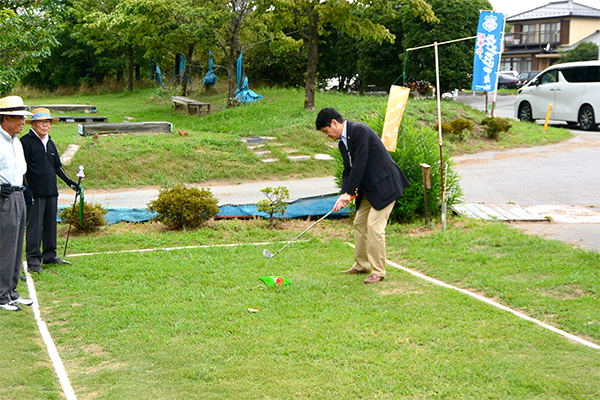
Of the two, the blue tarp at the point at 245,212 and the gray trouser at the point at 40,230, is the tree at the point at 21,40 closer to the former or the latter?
the blue tarp at the point at 245,212

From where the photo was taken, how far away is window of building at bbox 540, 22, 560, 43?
47.7 meters

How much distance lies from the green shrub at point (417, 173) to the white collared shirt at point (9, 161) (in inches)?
201

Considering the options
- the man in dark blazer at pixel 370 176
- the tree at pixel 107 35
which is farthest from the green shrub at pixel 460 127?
the tree at pixel 107 35

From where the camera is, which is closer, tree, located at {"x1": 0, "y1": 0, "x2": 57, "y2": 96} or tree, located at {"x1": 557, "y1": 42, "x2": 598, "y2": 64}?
tree, located at {"x1": 0, "y1": 0, "x2": 57, "y2": 96}

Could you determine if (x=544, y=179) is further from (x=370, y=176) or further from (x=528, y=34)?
(x=528, y=34)

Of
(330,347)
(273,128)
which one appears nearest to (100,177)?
(273,128)

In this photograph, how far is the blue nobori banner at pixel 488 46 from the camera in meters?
16.5

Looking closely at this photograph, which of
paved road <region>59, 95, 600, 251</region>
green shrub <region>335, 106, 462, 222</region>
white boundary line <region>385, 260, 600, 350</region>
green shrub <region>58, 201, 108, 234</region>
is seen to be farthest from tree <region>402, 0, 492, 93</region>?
white boundary line <region>385, 260, 600, 350</region>

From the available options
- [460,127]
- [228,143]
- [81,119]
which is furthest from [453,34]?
[81,119]

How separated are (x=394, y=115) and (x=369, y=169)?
2.01 metres

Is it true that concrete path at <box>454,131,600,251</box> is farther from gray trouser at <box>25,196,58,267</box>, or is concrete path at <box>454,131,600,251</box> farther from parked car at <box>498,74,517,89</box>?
parked car at <box>498,74,517,89</box>

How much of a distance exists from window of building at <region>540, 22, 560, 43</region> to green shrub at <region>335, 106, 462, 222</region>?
44.5 meters

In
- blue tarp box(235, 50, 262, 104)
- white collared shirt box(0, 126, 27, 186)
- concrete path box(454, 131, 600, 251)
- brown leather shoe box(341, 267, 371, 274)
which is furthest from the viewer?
blue tarp box(235, 50, 262, 104)

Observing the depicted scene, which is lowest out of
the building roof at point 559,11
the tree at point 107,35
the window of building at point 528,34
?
the tree at point 107,35
